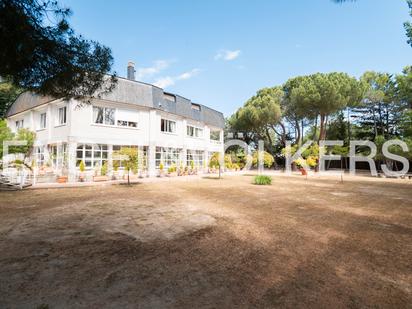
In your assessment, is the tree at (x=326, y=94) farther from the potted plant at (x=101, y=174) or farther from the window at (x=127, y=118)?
the potted plant at (x=101, y=174)

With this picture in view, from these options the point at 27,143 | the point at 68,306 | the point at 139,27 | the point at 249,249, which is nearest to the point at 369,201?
the point at 249,249

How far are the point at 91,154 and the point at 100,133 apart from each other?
5.73ft

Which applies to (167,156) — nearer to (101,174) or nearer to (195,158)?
(195,158)

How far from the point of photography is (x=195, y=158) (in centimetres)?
2692

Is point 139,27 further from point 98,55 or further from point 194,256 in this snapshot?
point 194,256

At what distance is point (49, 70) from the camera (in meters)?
4.79

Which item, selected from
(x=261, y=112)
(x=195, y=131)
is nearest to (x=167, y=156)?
(x=195, y=131)

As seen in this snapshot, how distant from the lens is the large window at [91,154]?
672 inches

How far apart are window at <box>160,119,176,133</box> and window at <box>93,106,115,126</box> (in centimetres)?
481

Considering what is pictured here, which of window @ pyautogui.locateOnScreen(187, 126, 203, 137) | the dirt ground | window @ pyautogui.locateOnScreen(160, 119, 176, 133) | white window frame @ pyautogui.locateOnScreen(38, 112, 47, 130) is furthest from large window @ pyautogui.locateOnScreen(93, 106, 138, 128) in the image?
the dirt ground

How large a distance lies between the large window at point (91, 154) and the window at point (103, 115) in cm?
196

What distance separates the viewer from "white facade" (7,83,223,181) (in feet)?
55.6

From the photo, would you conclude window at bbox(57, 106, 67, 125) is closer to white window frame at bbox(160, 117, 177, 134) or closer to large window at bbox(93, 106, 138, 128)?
large window at bbox(93, 106, 138, 128)

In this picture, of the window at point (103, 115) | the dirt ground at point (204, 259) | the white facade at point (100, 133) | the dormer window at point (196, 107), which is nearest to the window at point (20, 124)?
the white facade at point (100, 133)
